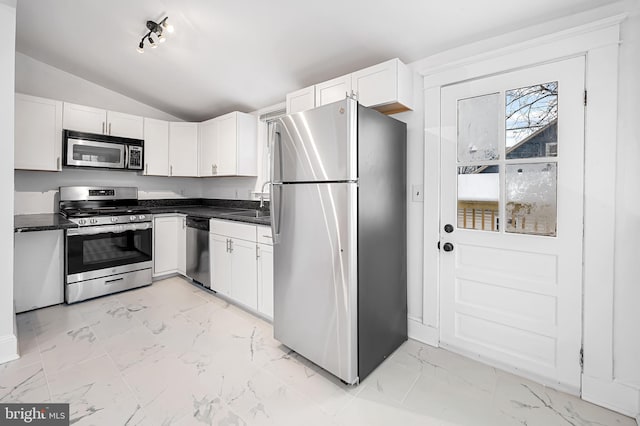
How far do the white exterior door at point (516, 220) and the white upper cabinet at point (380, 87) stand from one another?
1.00ft

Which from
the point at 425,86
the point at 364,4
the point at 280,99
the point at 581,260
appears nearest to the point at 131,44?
the point at 280,99

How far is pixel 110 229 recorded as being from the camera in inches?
131

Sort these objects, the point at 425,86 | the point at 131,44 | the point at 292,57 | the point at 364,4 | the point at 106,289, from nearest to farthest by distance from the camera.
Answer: the point at 364,4 < the point at 425,86 < the point at 292,57 < the point at 131,44 < the point at 106,289

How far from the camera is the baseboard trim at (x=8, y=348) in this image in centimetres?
205

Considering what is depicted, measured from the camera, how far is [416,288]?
2.42 metres

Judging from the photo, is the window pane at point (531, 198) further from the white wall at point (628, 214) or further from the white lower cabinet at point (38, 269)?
the white lower cabinet at point (38, 269)

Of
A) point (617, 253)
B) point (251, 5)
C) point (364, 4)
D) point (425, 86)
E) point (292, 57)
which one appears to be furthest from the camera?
point (292, 57)

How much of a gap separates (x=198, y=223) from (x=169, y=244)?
2.28 feet

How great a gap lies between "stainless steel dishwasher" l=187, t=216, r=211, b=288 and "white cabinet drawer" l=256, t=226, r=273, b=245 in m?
1.02

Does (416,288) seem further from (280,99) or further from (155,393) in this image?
(280,99)

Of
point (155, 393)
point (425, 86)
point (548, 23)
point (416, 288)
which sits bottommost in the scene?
point (155, 393)

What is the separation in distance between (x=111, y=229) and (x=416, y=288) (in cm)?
335

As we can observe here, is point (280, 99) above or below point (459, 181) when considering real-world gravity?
above

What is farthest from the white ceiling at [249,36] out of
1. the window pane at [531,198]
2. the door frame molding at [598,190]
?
the window pane at [531,198]
